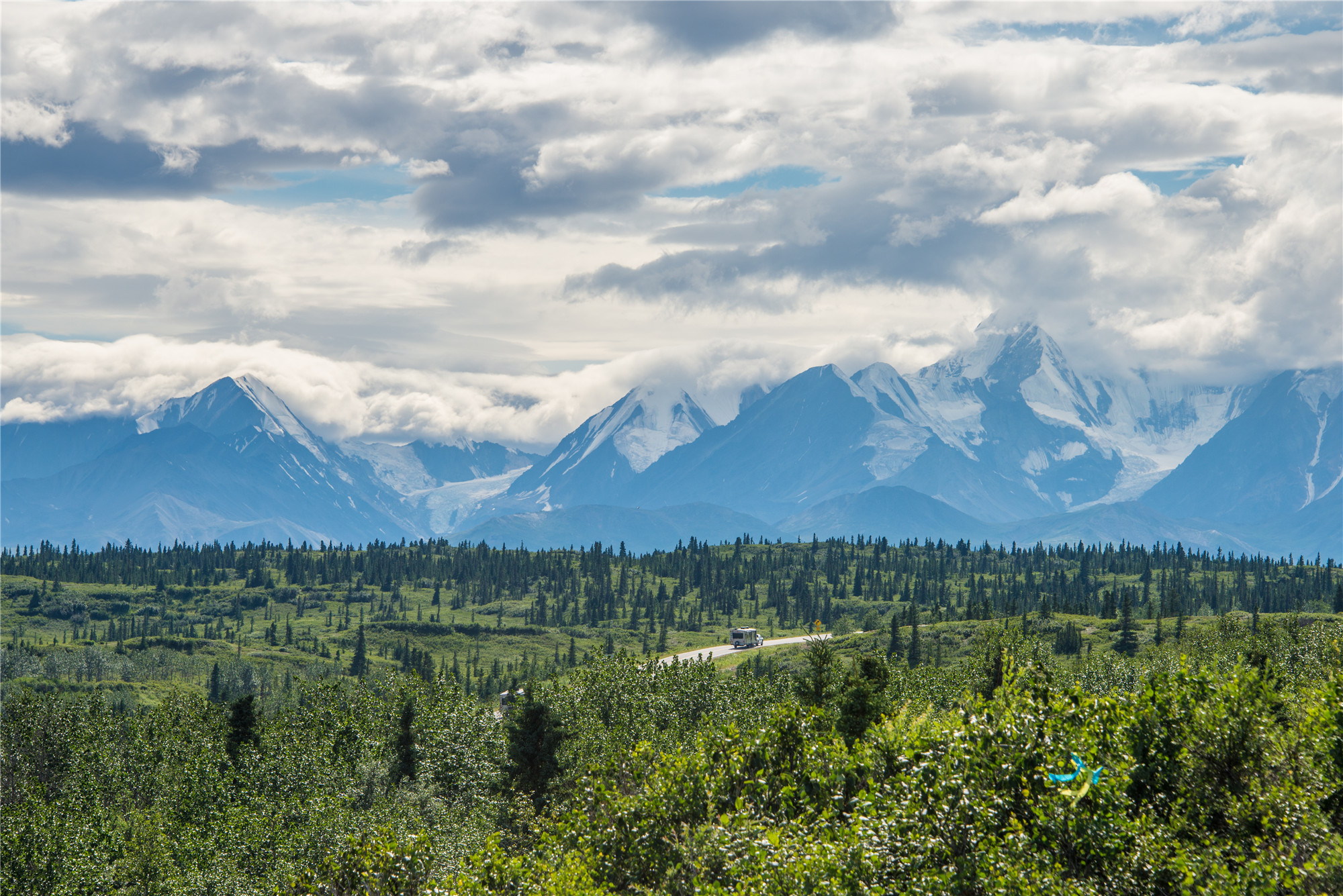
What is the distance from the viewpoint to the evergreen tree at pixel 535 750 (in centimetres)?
9925

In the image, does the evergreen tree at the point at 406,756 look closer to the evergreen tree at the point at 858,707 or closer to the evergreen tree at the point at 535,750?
the evergreen tree at the point at 535,750

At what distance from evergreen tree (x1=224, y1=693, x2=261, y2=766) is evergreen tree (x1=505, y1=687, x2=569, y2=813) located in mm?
44709

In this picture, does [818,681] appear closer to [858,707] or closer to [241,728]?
[858,707]

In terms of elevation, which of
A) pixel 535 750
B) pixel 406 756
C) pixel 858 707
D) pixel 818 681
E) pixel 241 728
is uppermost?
pixel 858 707

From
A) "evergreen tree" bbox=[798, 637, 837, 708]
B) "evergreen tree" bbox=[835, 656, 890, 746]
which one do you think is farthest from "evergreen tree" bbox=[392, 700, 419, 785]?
"evergreen tree" bbox=[835, 656, 890, 746]

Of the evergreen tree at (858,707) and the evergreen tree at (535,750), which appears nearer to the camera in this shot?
the evergreen tree at (858,707)

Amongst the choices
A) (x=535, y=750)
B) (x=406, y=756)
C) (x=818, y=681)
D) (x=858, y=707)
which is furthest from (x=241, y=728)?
(x=858, y=707)

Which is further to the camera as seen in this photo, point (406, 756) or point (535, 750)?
point (406, 756)

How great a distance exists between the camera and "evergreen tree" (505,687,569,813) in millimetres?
99250

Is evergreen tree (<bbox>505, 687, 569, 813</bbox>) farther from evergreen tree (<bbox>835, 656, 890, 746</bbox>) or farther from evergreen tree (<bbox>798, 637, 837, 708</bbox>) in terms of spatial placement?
evergreen tree (<bbox>835, 656, 890, 746</bbox>)

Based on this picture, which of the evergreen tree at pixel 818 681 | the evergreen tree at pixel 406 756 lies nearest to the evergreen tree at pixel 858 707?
the evergreen tree at pixel 818 681

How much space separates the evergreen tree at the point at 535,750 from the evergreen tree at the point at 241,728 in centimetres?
4471

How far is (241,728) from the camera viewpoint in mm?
131625

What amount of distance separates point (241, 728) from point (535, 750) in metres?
51.4
